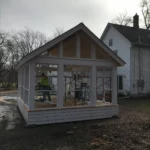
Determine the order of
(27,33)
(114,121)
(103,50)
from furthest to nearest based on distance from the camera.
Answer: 1. (27,33)
2. (103,50)
3. (114,121)

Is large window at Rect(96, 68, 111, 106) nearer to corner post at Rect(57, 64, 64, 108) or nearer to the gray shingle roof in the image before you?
corner post at Rect(57, 64, 64, 108)

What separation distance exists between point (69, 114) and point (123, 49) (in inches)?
517

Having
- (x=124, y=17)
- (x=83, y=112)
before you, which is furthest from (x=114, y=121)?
(x=124, y=17)

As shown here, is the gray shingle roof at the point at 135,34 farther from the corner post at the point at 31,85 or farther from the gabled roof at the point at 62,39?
the corner post at the point at 31,85

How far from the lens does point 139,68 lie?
63.1ft

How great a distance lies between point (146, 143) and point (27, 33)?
45.5 m

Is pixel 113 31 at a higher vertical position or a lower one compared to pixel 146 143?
higher

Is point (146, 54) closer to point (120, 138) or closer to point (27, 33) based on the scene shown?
point (120, 138)

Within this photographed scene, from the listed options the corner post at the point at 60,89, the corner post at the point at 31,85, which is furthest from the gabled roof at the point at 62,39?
the corner post at the point at 60,89

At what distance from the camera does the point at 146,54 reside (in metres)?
19.9

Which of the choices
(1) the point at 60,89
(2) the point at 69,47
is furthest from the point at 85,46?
(1) the point at 60,89

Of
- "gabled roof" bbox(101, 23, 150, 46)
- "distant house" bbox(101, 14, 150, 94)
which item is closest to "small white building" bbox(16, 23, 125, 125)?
"distant house" bbox(101, 14, 150, 94)

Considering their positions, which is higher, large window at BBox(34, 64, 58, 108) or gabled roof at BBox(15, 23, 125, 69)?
gabled roof at BBox(15, 23, 125, 69)

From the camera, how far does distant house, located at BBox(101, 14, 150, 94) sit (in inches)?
739
